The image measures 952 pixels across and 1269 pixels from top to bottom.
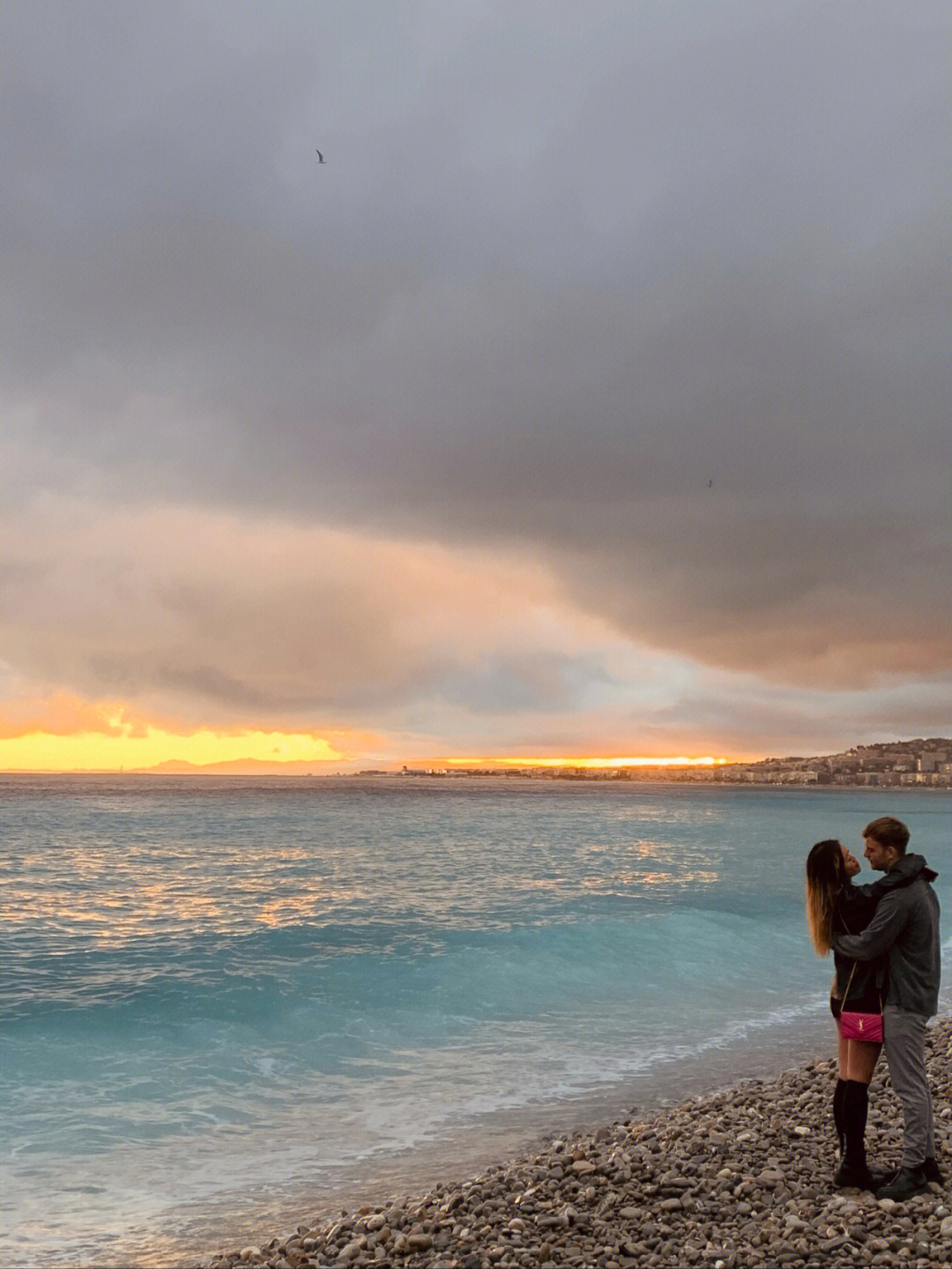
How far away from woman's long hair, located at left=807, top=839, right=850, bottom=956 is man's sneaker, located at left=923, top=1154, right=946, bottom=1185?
152cm

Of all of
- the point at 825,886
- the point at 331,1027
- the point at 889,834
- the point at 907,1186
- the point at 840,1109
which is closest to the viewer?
the point at 907,1186

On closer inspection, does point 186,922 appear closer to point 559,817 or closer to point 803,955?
point 803,955

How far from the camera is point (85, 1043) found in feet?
47.1

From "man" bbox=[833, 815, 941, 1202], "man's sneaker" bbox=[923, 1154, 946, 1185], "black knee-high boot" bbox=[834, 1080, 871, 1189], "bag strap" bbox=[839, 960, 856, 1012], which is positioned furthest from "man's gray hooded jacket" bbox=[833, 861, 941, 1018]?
"man's sneaker" bbox=[923, 1154, 946, 1185]

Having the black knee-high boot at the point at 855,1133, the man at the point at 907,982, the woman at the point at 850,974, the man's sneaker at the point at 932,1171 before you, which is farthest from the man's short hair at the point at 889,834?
the man's sneaker at the point at 932,1171

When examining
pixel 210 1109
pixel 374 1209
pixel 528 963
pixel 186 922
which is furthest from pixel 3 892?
pixel 374 1209

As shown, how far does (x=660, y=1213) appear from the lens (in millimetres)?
6641

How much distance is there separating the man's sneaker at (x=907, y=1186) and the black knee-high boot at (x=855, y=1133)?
0.63 feet

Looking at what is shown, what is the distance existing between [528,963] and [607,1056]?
765cm

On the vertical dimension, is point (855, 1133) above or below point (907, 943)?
below

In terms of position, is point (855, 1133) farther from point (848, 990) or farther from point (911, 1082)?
point (848, 990)

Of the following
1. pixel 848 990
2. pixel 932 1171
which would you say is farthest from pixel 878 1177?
pixel 848 990

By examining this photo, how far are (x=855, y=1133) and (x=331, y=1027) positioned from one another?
10.3m

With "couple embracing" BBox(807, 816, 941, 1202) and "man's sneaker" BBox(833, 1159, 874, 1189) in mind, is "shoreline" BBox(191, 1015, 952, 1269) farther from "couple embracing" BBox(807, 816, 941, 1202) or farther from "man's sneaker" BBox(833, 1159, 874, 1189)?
"couple embracing" BBox(807, 816, 941, 1202)
